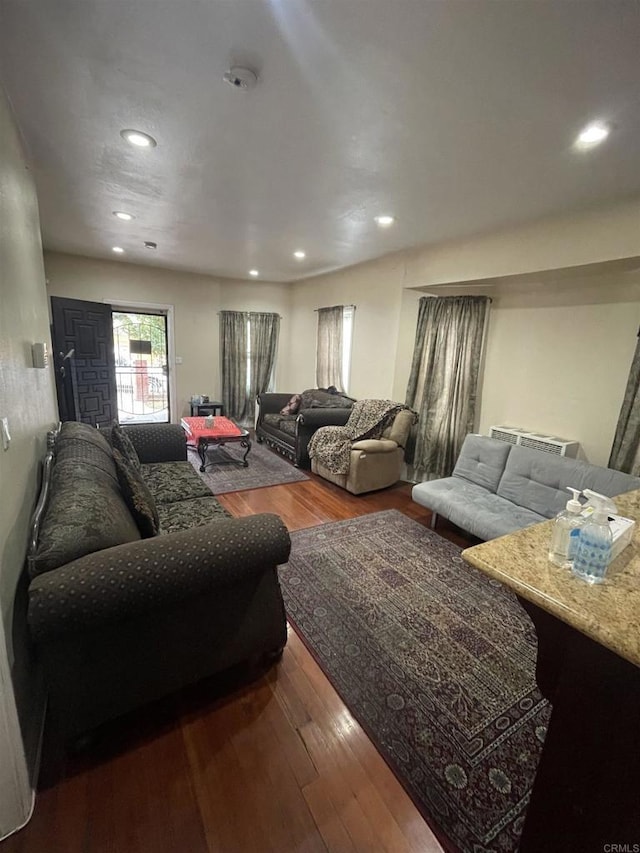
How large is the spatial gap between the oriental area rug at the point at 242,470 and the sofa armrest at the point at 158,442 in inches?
25.3

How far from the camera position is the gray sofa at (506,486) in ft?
7.86

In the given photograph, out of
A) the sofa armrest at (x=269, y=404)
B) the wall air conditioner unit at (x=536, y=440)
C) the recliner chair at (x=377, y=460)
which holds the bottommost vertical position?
the recliner chair at (x=377, y=460)

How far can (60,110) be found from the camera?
1.67 m

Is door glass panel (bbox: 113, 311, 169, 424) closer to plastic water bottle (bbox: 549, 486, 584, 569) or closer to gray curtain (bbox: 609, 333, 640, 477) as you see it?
gray curtain (bbox: 609, 333, 640, 477)

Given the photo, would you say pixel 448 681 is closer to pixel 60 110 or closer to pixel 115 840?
pixel 115 840

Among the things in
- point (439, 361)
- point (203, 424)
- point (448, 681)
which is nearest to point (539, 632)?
point (448, 681)

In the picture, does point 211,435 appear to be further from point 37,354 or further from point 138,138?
point 138,138

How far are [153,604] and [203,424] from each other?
11.2ft

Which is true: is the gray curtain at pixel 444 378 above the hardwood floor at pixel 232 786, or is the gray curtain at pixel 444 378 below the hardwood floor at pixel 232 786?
above

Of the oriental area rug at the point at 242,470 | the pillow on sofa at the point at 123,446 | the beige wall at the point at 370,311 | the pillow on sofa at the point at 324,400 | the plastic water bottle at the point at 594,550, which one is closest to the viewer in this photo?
the plastic water bottle at the point at 594,550

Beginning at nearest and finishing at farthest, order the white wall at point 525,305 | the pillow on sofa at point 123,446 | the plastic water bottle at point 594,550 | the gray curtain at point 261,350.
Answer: the plastic water bottle at point 594,550 < the pillow on sofa at point 123,446 < the white wall at point 525,305 < the gray curtain at point 261,350

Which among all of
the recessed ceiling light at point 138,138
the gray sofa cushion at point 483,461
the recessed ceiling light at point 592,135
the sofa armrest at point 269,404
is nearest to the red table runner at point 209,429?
the sofa armrest at point 269,404

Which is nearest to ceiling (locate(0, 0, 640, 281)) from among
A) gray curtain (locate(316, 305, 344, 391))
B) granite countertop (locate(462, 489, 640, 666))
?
granite countertop (locate(462, 489, 640, 666))

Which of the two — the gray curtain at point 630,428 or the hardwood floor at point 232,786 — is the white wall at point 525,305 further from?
the hardwood floor at point 232,786
